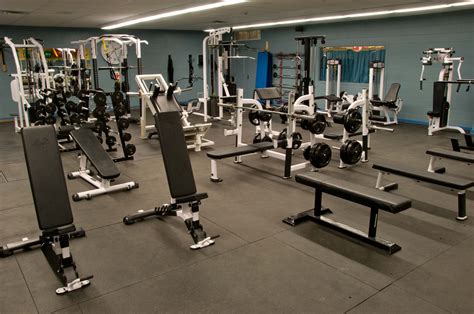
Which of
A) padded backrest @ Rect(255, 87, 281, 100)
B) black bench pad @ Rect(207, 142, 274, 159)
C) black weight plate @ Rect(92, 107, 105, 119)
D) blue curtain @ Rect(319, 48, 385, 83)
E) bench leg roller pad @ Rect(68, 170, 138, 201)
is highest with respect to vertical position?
blue curtain @ Rect(319, 48, 385, 83)

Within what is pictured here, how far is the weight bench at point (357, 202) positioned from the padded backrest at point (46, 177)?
5.81ft

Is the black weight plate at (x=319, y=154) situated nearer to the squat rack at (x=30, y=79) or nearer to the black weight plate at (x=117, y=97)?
the black weight plate at (x=117, y=97)

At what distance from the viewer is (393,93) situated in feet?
26.0

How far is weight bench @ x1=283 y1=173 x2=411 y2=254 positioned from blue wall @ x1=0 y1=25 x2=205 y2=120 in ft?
27.8

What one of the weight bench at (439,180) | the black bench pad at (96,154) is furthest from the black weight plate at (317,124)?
the black bench pad at (96,154)

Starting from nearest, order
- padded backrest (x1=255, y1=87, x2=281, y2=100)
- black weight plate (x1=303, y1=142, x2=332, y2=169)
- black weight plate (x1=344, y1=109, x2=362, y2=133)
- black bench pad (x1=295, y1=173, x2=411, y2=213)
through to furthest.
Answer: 1. black bench pad (x1=295, y1=173, x2=411, y2=213)
2. black weight plate (x1=303, y1=142, x2=332, y2=169)
3. black weight plate (x1=344, y1=109, x2=362, y2=133)
4. padded backrest (x1=255, y1=87, x2=281, y2=100)

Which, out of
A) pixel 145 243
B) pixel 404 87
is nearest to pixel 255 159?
pixel 145 243

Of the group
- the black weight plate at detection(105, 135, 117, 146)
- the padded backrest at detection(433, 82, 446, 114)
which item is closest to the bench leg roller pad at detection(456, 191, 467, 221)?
the padded backrest at detection(433, 82, 446, 114)

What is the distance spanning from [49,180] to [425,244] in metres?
2.65

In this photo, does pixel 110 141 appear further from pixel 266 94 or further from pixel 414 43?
pixel 414 43

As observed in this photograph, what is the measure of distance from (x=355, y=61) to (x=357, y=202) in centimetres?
693

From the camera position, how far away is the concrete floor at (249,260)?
2197 millimetres

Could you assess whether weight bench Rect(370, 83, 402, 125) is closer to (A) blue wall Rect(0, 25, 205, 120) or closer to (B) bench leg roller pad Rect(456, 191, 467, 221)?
(B) bench leg roller pad Rect(456, 191, 467, 221)

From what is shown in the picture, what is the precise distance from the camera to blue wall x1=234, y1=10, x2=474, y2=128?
732 cm
